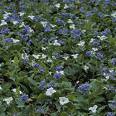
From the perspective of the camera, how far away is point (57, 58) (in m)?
5.60

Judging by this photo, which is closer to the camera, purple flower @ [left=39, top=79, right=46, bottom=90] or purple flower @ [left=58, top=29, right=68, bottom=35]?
purple flower @ [left=39, top=79, right=46, bottom=90]

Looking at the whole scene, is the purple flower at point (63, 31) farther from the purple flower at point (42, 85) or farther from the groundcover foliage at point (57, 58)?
the purple flower at point (42, 85)

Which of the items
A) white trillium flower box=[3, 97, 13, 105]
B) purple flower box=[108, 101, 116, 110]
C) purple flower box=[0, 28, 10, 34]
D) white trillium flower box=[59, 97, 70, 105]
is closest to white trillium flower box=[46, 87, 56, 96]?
white trillium flower box=[59, 97, 70, 105]

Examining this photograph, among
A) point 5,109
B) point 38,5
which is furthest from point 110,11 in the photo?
point 5,109

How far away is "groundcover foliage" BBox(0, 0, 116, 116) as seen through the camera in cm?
469

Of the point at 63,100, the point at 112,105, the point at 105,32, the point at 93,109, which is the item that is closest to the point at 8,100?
the point at 63,100

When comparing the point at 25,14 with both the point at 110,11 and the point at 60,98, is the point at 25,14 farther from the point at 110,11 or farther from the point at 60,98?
the point at 60,98

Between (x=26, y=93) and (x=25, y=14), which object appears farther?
(x=25, y=14)

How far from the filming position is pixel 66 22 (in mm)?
6660

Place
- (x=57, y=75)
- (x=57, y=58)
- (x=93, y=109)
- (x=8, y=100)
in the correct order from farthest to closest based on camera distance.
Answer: (x=57, y=58) < (x=57, y=75) < (x=8, y=100) < (x=93, y=109)

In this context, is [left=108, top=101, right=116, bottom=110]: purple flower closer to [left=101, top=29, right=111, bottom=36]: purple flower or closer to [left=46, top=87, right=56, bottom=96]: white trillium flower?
[left=46, top=87, right=56, bottom=96]: white trillium flower

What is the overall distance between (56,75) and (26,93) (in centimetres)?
39

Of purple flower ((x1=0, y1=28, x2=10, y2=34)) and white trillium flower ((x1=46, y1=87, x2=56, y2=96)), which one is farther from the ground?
white trillium flower ((x1=46, y1=87, x2=56, y2=96))

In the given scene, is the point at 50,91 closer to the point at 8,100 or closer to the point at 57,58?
the point at 8,100
